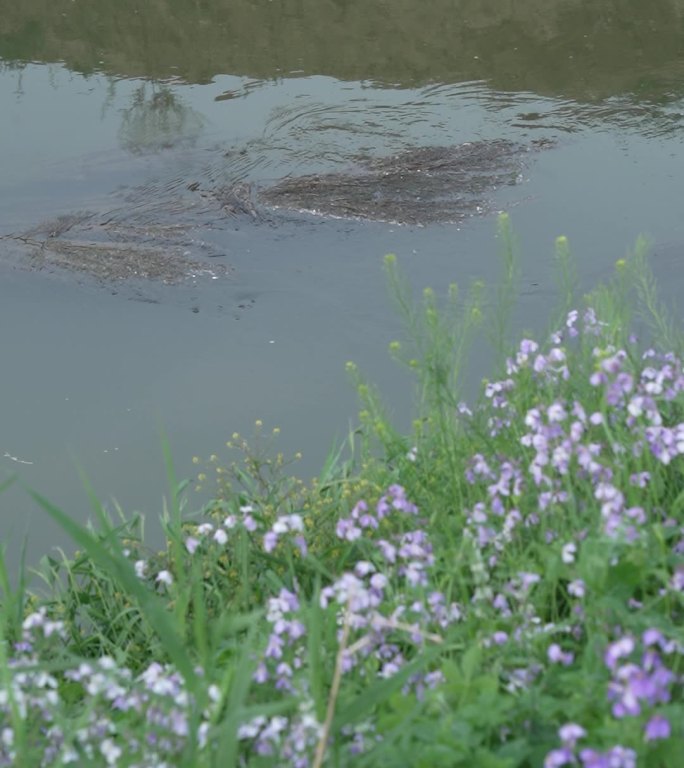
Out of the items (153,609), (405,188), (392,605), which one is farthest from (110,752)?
(405,188)

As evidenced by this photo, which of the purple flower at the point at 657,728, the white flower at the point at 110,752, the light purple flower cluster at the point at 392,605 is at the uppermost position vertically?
the purple flower at the point at 657,728

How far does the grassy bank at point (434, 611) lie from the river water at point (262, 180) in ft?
3.21

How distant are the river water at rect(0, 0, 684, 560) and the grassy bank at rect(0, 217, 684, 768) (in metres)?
0.98

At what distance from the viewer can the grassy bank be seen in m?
1.75

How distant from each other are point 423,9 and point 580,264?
9.95ft

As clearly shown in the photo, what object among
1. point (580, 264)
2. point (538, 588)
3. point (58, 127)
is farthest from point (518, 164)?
point (538, 588)

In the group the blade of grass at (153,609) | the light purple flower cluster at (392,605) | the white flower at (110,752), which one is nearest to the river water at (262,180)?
the light purple flower cluster at (392,605)

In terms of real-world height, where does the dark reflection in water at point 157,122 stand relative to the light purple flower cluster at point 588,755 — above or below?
above

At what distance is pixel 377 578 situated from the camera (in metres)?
2.12

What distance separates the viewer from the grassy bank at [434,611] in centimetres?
175

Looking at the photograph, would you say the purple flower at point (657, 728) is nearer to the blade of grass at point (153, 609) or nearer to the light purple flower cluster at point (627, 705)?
the light purple flower cluster at point (627, 705)

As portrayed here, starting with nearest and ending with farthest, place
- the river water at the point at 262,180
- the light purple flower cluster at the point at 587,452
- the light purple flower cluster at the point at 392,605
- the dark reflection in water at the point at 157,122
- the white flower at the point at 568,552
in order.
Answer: the light purple flower cluster at the point at 392,605 < the white flower at the point at 568,552 < the light purple flower cluster at the point at 587,452 < the river water at the point at 262,180 < the dark reflection in water at the point at 157,122

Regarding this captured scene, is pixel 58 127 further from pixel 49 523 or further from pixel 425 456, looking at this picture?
pixel 425 456

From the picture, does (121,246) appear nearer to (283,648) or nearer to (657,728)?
(283,648)
